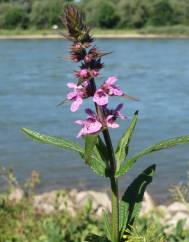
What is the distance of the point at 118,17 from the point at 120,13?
4.87 ft

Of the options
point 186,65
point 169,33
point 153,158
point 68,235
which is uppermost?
point 68,235

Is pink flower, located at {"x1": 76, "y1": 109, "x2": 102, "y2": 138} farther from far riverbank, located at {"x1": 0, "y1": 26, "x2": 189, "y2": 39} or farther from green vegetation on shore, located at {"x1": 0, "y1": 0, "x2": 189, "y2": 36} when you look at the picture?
green vegetation on shore, located at {"x1": 0, "y1": 0, "x2": 189, "y2": 36}

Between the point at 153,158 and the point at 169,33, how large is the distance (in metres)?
50.1

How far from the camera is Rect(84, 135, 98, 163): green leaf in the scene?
6.02ft

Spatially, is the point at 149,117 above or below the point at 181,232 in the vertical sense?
below

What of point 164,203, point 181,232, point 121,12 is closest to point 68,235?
point 181,232

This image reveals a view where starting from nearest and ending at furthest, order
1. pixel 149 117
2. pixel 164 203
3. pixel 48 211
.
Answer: pixel 48 211
pixel 164 203
pixel 149 117

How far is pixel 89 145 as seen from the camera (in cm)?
185

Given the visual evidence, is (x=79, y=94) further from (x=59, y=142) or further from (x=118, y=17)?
(x=118, y=17)

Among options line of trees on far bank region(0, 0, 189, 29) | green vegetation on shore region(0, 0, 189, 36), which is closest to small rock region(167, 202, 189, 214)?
green vegetation on shore region(0, 0, 189, 36)

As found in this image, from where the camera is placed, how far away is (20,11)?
66688 millimetres

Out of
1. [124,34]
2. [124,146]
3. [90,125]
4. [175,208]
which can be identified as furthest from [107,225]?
[124,34]

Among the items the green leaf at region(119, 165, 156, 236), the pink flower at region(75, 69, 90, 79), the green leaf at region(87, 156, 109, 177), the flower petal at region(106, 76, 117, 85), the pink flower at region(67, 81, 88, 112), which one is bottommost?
the green leaf at region(119, 165, 156, 236)

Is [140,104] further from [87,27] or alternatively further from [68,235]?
[87,27]
